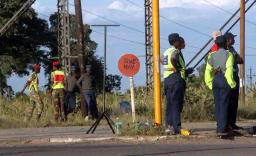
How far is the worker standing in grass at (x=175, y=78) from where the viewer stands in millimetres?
14102

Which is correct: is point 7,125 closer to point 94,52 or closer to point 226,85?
point 226,85

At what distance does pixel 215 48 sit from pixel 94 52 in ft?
167

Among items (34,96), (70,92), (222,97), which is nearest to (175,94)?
(222,97)

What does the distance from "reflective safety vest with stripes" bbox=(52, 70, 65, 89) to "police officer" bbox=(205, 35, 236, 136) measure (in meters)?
7.93

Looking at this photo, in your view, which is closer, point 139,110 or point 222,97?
point 222,97

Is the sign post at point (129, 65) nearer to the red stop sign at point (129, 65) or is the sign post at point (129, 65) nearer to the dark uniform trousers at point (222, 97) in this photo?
the red stop sign at point (129, 65)

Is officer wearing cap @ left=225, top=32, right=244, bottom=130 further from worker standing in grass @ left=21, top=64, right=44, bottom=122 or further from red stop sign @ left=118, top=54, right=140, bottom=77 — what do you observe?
worker standing in grass @ left=21, top=64, right=44, bottom=122

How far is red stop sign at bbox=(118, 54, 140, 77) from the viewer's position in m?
18.6

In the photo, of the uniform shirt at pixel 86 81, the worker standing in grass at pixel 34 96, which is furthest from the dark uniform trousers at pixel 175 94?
the uniform shirt at pixel 86 81

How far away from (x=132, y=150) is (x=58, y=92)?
31.0ft

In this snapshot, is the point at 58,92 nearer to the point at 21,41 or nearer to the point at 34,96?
the point at 34,96

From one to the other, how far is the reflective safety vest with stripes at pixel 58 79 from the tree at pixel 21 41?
28732 millimetres

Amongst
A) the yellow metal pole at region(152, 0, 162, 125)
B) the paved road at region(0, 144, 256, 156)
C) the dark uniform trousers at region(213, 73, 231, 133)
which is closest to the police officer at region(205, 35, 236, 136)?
the dark uniform trousers at region(213, 73, 231, 133)

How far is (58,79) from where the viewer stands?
2108cm
